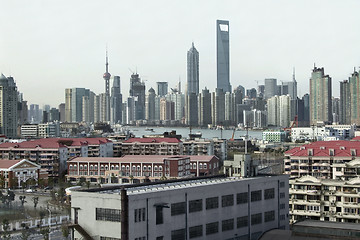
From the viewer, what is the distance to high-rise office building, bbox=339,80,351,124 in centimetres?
12367

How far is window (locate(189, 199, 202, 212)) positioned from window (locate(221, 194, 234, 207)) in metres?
0.82

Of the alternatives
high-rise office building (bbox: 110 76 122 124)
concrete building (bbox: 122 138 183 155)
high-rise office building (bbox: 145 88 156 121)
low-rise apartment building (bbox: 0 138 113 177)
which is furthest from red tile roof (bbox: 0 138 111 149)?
high-rise office building (bbox: 145 88 156 121)

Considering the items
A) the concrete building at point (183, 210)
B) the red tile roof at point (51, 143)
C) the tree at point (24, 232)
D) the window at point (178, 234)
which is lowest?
the tree at point (24, 232)

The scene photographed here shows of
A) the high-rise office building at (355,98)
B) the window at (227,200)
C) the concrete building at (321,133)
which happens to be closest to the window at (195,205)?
the window at (227,200)

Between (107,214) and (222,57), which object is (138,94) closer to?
(222,57)

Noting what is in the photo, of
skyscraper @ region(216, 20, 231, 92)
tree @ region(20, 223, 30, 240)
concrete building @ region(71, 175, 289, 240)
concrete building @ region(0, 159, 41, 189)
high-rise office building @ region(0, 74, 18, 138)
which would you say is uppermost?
skyscraper @ region(216, 20, 231, 92)

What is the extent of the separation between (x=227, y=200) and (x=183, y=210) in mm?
1564

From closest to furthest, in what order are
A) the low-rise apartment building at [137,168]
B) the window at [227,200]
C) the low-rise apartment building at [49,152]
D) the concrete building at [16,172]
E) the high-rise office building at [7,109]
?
the window at [227,200], the concrete building at [16,172], the low-rise apartment building at [137,168], the low-rise apartment building at [49,152], the high-rise office building at [7,109]

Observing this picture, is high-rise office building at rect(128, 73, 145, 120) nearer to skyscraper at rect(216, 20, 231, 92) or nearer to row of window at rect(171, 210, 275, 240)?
skyscraper at rect(216, 20, 231, 92)

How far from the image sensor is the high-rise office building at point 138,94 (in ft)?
635

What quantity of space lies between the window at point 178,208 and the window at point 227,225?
147 centimetres

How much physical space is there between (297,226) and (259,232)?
8.29 ft

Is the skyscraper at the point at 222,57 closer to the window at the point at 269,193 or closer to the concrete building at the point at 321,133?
the concrete building at the point at 321,133

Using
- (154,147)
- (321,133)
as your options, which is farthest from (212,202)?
(321,133)
